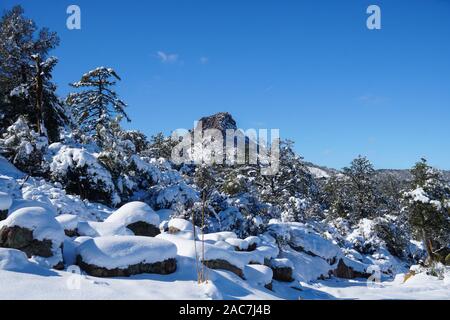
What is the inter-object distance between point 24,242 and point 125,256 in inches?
67.1

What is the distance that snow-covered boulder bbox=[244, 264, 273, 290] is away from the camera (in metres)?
8.54

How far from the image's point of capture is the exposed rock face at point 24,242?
5996 millimetres

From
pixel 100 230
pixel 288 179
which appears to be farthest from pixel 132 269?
pixel 288 179

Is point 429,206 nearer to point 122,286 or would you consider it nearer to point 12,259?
point 122,286

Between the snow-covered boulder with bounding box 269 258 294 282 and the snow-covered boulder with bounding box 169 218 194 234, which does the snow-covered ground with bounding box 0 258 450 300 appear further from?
the snow-covered boulder with bounding box 269 258 294 282

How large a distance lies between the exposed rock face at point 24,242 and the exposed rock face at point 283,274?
748 cm

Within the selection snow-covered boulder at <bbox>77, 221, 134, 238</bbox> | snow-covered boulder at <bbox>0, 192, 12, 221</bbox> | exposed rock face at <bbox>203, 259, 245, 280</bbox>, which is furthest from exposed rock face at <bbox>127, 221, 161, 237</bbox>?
snow-covered boulder at <bbox>0, 192, 12, 221</bbox>

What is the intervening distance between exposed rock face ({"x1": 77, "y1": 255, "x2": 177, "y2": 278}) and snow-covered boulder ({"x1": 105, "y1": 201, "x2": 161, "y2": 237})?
2.70 meters

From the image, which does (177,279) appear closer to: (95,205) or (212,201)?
(95,205)

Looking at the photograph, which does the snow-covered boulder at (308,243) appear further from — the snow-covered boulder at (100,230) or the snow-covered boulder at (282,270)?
the snow-covered boulder at (100,230)

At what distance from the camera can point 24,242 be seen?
6078mm

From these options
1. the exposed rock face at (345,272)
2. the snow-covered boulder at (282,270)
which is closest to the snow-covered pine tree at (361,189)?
the exposed rock face at (345,272)
